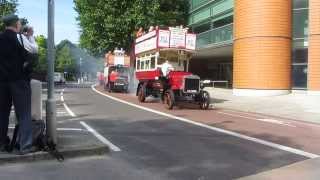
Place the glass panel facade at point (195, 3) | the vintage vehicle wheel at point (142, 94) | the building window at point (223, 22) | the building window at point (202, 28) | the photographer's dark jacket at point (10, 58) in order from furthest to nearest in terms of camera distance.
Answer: the glass panel facade at point (195, 3) < the building window at point (202, 28) < the building window at point (223, 22) < the vintage vehicle wheel at point (142, 94) < the photographer's dark jacket at point (10, 58)

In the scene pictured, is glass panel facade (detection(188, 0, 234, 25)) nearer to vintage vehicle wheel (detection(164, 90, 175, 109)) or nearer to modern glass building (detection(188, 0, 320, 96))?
modern glass building (detection(188, 0, 320, 96))

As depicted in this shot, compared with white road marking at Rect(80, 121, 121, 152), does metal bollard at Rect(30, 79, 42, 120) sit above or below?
above

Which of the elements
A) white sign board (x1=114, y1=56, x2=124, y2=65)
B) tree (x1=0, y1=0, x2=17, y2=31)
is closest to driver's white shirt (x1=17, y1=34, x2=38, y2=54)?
tree (x1=0, y1=0, x2=17, y2=31)

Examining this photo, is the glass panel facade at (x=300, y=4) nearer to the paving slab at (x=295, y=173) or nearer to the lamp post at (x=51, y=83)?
the paving slab at (x=295, y=173)

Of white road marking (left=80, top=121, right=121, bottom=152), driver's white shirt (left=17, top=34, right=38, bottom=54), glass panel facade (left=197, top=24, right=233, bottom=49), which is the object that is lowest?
white road marking (left=80, top=121, right=121, bottom=152)

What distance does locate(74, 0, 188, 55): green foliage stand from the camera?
47.6m

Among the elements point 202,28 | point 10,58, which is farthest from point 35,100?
point 202,28

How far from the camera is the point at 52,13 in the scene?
1044 cm

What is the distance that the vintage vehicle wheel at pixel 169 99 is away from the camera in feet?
78.7

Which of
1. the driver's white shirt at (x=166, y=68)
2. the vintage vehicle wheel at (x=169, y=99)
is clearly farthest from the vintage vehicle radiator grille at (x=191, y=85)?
the driver's white shirt at (x=166, y=68)

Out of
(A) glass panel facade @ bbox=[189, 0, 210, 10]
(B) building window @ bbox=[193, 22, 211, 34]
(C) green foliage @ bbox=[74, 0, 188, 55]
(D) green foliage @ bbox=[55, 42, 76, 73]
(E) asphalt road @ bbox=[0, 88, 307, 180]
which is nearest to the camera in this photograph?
(E) asphalt road @ bbox=[0, 88, 307, 180]

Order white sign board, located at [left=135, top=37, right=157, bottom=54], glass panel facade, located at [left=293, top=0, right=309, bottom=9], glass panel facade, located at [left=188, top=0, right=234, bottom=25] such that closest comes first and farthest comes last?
white sign board, located at [left=135, top=37, right=157, bottom=54]
glass panel facade, located at [left=293, top=0, right=309, bottom=9]
glass panel facade, located at [left=188, top=0, right=234, bottom=25]

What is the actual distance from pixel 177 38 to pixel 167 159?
1675 centimetres

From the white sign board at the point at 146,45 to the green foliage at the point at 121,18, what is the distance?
51.0ft
